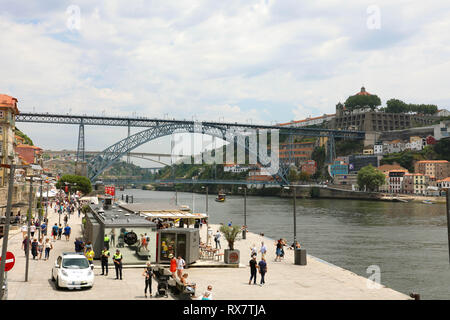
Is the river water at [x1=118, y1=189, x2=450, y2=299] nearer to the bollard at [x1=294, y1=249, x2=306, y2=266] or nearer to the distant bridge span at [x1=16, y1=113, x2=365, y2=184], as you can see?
the bollard at [x1=294, y1=249, x2=306, y2=266]

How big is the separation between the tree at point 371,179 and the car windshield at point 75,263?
111 m

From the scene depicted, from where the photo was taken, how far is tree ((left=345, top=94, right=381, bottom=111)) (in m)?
168

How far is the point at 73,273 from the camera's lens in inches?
587

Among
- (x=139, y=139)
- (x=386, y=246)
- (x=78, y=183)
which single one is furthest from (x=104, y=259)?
(x=139, y=139)

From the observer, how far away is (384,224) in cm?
5397

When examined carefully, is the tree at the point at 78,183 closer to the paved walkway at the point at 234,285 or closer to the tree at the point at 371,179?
the paved walkway at the point at 234,285

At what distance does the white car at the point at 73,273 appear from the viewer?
1474 centimetres

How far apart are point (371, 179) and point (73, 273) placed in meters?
112

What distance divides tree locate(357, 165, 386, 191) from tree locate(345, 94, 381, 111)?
52.7 metres

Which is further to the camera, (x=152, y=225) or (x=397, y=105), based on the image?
(x=397, y=105)

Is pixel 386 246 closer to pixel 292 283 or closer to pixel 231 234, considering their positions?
pixel 231 234
